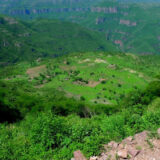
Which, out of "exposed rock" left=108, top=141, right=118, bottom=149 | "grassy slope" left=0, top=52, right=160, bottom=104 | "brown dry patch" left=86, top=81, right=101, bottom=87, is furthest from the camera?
"brown dry patch" left=86, top=81, right=101, bottom=87

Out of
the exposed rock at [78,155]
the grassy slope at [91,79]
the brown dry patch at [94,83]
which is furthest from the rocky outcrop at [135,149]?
the brown dry patch at [94,83]

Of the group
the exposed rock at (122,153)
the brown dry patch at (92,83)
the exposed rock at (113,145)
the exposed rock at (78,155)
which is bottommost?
the brown dry patch at (92,83)

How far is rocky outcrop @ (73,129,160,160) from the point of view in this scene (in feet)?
41.9

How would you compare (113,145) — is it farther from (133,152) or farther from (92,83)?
(92,83)

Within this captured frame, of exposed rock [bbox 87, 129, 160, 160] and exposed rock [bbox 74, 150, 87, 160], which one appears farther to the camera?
exposed rock [bbox 74, 150, 87, 160]

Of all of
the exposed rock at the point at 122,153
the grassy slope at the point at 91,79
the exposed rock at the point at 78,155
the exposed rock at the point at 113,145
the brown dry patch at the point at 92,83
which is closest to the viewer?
the exposed rock at the point at 122,153

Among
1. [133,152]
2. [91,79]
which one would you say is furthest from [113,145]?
[91,79]

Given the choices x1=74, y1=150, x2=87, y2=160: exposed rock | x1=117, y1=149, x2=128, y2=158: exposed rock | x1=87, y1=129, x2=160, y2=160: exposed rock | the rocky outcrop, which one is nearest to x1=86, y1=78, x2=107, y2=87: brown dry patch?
the rocky outcrop

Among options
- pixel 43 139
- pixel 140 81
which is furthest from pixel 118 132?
pixel 140 81

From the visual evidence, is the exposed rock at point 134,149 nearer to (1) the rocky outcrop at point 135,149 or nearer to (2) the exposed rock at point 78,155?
(1) the rocky outcrop at point 135,149

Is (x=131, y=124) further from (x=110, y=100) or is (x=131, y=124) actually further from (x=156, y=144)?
(x=110, y=100)

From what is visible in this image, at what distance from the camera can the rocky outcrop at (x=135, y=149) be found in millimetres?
12773

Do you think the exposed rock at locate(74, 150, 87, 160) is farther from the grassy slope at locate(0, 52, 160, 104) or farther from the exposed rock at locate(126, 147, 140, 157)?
the grassy slope at locate(0, 52, 160, 104)

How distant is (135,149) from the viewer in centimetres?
1335
